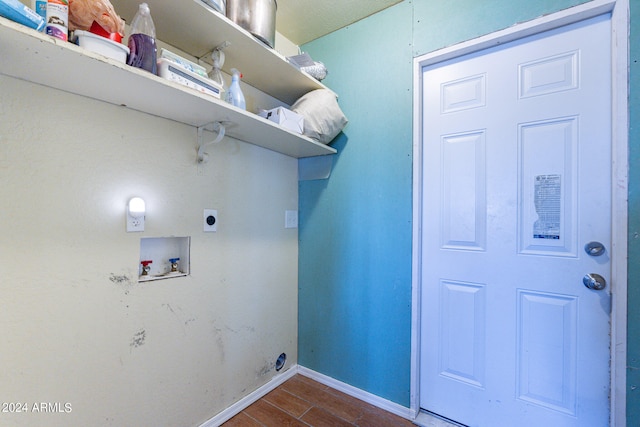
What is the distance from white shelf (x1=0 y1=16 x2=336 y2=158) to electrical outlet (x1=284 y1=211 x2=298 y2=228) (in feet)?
2.24

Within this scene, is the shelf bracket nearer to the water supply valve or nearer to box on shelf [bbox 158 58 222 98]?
box on shelf [bbox 158 58 222 98]

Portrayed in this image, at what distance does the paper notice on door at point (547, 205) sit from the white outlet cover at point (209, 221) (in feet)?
5.28

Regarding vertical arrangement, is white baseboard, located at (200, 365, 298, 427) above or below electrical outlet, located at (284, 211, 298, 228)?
below

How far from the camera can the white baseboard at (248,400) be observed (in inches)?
55.7

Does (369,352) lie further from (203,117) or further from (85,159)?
(85,159)

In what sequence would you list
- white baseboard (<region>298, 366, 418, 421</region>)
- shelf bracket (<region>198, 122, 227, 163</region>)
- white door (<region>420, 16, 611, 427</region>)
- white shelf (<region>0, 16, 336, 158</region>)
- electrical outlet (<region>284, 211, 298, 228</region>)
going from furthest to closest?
electrical outlet (<region>284, 211, 298, 228</region>), white baseboard (<region>298, 366, 418, 421</region>), shelf bracket (<region>198, 122, 227, 163</region>), white door (<region>420, 16, 611, 427</region>), white shelf (<region>0, 16, 336, 158</region>)

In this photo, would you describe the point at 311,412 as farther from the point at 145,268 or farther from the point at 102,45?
the point at 102,45

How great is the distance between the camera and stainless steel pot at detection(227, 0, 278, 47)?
122 centimetres

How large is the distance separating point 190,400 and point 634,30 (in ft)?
8.38

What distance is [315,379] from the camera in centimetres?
186

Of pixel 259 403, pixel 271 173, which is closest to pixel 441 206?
pixel 271 173

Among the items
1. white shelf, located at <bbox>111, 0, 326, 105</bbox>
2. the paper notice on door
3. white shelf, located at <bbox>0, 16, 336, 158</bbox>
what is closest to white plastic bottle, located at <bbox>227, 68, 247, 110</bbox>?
white shelf, located at <bbox>0, 16, 336, 158</bbox>

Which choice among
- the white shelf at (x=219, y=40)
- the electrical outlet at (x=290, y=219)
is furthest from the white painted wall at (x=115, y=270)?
the white shelf at (x=219, y=40)

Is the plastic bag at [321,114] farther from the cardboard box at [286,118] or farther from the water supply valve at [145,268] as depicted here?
the water supply valve at [145,268]
